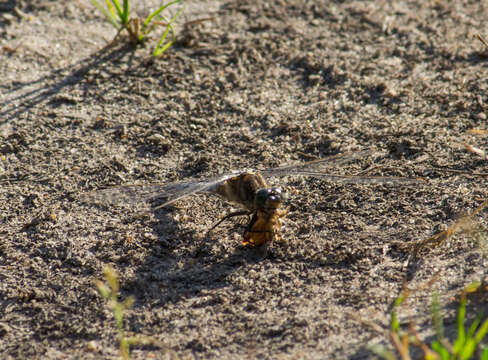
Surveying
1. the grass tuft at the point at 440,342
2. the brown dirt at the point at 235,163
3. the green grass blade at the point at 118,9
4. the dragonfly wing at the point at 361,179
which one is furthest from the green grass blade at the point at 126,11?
the grass tuft at the point at 440,342

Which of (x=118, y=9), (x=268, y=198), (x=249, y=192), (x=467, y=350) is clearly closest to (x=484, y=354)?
(x=467, y=350)

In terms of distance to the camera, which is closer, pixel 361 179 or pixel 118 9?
pixel 361 179

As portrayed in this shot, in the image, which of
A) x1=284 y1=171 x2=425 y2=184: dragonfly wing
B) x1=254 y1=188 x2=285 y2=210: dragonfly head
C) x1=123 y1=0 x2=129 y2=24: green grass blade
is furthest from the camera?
x1=123 y1=0 x2=129 y2=24: green grass blade

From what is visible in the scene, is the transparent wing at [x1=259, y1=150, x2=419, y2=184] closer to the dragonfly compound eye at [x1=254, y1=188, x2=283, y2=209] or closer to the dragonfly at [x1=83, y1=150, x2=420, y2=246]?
the dragonfly at [x1=83, y1=150, x2=420, y2=246]

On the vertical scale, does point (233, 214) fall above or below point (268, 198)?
below

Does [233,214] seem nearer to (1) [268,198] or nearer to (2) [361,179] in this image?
(1) [268,198]

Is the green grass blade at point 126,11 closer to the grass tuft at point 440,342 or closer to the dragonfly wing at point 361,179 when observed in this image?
the dragonfly wing at point 361,179

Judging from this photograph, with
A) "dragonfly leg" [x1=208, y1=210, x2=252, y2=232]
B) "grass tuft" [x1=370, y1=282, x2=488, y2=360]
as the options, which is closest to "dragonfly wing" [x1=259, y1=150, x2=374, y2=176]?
"dragonfly leg" [x1=208, y1=210, x2=252, y2=232]
